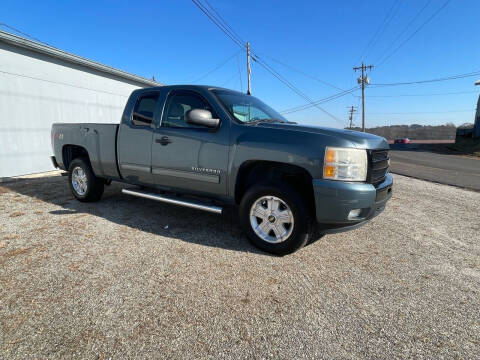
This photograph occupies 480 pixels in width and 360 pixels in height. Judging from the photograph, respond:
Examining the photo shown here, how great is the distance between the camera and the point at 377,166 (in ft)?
9.87

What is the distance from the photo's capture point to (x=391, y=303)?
2.22 metres

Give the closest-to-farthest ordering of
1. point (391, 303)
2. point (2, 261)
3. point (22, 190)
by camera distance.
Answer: point (391, 303)
point (2, 261)
point (22, 190)

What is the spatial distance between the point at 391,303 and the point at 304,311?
76 cm

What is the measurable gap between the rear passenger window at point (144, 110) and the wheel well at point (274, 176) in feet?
5.68

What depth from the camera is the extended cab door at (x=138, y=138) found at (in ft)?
12.9

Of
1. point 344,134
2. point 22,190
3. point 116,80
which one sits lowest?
point 22,190

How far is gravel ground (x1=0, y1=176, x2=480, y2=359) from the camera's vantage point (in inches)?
69.4

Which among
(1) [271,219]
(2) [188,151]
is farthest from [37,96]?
(1) [271,219]

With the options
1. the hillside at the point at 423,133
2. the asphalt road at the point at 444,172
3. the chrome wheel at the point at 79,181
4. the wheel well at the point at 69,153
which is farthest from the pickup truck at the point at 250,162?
the hillside at the point at 423,133

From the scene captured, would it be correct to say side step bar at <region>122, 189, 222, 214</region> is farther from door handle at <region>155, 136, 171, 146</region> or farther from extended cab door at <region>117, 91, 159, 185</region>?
door handle at <region>155, 136, 171, 146</region>

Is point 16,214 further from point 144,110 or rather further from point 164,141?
point 164,141

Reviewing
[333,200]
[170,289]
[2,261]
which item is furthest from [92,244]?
[333,200]

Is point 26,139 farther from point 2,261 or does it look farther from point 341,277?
point 341,277

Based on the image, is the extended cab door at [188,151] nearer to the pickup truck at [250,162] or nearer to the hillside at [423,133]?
the pickup truck at [250,162]
